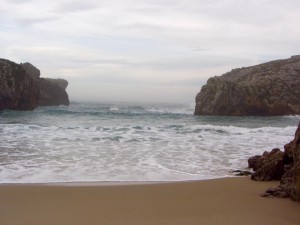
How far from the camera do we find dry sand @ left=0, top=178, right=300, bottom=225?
14.4ft

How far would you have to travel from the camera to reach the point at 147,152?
10859 mm

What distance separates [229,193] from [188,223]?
2.13 meters

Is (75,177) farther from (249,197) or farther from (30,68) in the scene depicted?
(30,68)

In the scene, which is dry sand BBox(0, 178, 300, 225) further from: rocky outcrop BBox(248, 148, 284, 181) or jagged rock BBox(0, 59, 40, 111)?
jagged rock BBox(0, 59, 40, 111)

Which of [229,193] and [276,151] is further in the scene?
[276,151]

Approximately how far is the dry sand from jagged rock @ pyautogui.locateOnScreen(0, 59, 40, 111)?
35.3 m

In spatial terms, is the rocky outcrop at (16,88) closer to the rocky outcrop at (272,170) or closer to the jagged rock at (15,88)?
the jagged rock at (15,88)

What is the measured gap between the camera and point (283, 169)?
7.26 meters

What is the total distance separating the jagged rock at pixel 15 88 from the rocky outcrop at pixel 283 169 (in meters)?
35.4

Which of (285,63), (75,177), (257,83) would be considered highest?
(285,63)

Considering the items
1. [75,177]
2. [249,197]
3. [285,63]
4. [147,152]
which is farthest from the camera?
[285,63]

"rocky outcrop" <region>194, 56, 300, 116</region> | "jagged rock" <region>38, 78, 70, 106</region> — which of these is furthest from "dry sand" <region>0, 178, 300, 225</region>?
"jagged rock" <region>38, 78, 70, 106</region>

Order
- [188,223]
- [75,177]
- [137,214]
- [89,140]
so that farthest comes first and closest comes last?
1. [89,140]
2. [75,177]
3. [137,214]
4. [188,223]

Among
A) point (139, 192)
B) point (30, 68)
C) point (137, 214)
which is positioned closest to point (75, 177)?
point (139, 192)
